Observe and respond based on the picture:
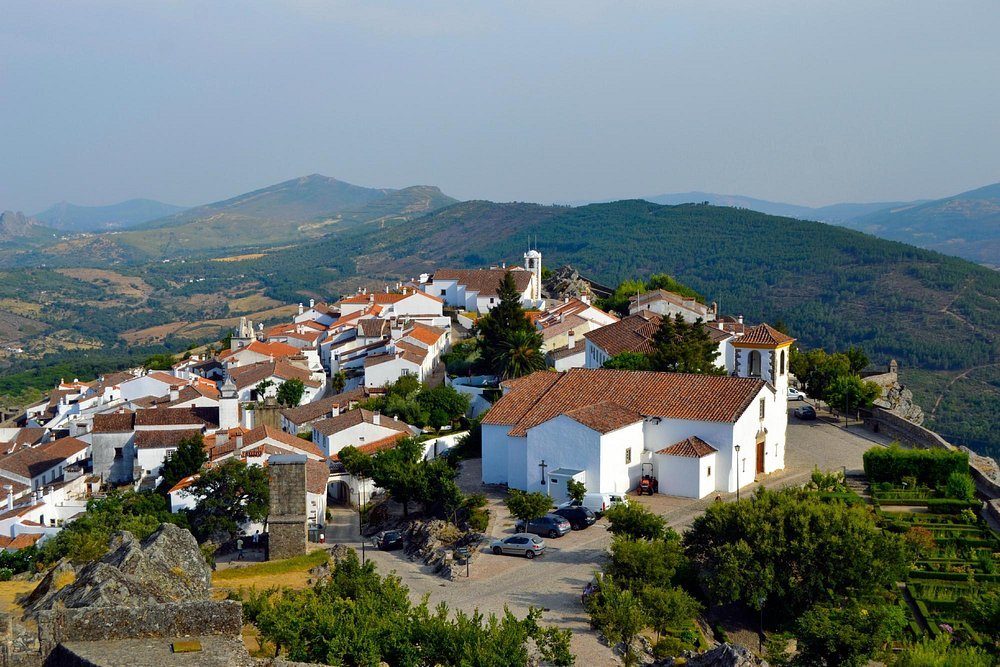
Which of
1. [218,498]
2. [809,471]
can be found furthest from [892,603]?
[218,498]

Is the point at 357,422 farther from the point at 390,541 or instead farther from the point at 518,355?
the point at 390,541

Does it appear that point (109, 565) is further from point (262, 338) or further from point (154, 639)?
point (262, 338)

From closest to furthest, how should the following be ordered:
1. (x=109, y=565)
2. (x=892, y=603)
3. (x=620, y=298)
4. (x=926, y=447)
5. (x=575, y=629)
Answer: (x=109, y=565) < (x=575, y=629) < (x=892, y=603) < (x=926, y=447) < (x=620, y=298)

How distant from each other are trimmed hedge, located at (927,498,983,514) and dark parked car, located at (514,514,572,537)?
11766mm

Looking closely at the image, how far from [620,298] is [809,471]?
3476 cm

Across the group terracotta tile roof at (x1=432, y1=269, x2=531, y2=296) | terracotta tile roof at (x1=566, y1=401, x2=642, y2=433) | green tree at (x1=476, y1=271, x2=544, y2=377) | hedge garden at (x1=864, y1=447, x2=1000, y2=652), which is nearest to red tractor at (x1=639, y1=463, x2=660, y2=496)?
terracotta tile roof at (x1=566, y1=401, x2=642, y2=433)

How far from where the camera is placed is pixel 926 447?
36.8m

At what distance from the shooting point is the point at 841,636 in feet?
58.3

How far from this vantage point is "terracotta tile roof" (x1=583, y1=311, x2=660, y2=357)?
4478 centimetres

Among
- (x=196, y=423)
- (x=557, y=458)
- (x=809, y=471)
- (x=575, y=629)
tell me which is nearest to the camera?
(x=575, y=629)

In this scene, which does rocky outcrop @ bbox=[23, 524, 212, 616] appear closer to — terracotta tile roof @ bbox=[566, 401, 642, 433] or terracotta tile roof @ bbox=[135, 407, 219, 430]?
terracotta tile roof @ bbox=[566, 401, 642, 433]

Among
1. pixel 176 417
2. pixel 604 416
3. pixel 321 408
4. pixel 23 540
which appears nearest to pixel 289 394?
pixel 321 408

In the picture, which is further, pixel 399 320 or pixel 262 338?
pixel 262 338

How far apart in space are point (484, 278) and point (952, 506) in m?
44.3
